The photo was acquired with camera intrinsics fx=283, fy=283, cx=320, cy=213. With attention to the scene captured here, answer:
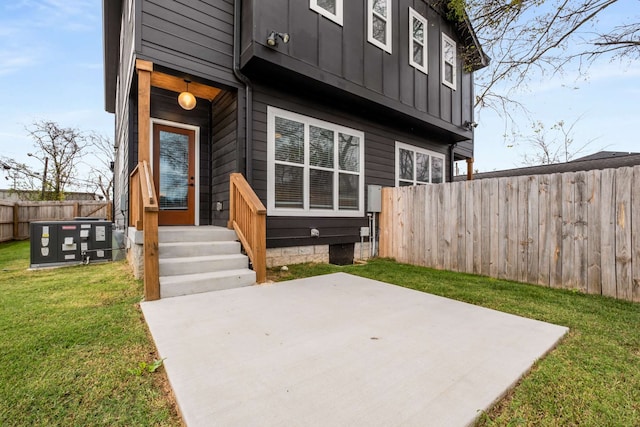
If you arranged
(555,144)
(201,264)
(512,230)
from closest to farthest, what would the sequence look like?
(201,264) < (512,230) < (555,144)

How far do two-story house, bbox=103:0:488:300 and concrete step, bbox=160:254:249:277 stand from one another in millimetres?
736

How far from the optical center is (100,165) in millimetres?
14953

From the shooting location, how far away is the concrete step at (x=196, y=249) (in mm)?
3490

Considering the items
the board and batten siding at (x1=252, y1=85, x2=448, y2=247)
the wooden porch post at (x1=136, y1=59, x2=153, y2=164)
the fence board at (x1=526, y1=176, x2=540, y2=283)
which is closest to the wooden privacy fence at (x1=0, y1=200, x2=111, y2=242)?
the wooden porch post at (x1=136, y1=59, x2=153, y2=164)

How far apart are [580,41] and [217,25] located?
6727 mm

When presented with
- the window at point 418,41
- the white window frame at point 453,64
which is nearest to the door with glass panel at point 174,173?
the window at point 418,41

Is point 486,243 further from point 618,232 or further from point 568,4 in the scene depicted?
point 568,4

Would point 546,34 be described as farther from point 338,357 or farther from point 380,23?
point 338,357

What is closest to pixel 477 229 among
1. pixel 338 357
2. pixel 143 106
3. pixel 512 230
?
pixel 512 230

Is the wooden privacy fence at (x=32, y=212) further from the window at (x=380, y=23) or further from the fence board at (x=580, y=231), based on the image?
the fence board at (x=580, y=231)

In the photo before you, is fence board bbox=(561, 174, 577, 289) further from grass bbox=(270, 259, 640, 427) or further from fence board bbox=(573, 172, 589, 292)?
grass bbox=(270, 259, 640, 427)

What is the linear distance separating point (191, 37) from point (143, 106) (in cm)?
132

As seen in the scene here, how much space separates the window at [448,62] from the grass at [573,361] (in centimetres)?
569

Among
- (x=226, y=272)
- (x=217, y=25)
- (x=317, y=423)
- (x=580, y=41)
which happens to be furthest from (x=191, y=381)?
(x=580, y=41)
